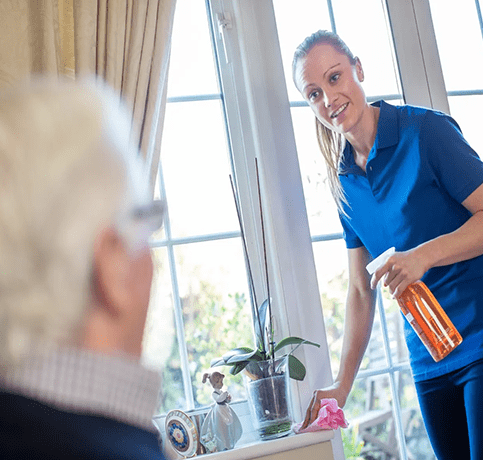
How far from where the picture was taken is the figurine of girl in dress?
1783mm

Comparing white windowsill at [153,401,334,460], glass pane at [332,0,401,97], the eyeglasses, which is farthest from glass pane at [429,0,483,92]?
the eyeglasses

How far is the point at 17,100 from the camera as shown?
57 cm

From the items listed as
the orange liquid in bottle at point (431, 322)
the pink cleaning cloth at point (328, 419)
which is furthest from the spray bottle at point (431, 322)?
the pink cleaning cloth at point (328, 419)

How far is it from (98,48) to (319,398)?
1145mm

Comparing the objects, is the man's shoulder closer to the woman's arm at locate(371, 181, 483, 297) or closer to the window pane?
the woman's arm at locate(371, 181, 483, 297)

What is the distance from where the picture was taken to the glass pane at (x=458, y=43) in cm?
257

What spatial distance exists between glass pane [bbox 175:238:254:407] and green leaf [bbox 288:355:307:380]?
9.1 inches

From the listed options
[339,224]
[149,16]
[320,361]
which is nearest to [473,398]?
[320,361]

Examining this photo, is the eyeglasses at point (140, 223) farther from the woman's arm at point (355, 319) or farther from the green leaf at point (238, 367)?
the woman's arm at point (355, 319)

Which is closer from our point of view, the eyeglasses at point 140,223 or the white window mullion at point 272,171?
the eyeglasses at point 140,223

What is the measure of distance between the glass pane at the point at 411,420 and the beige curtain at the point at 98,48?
1109 millimetres

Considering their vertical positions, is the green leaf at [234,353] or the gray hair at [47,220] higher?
the green leaf at [234,353]

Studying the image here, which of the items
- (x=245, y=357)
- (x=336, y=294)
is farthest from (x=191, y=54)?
(x=245, y=357)

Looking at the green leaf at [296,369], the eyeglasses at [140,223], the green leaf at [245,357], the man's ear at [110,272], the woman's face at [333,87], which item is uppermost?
the woman's face at [333,87]
